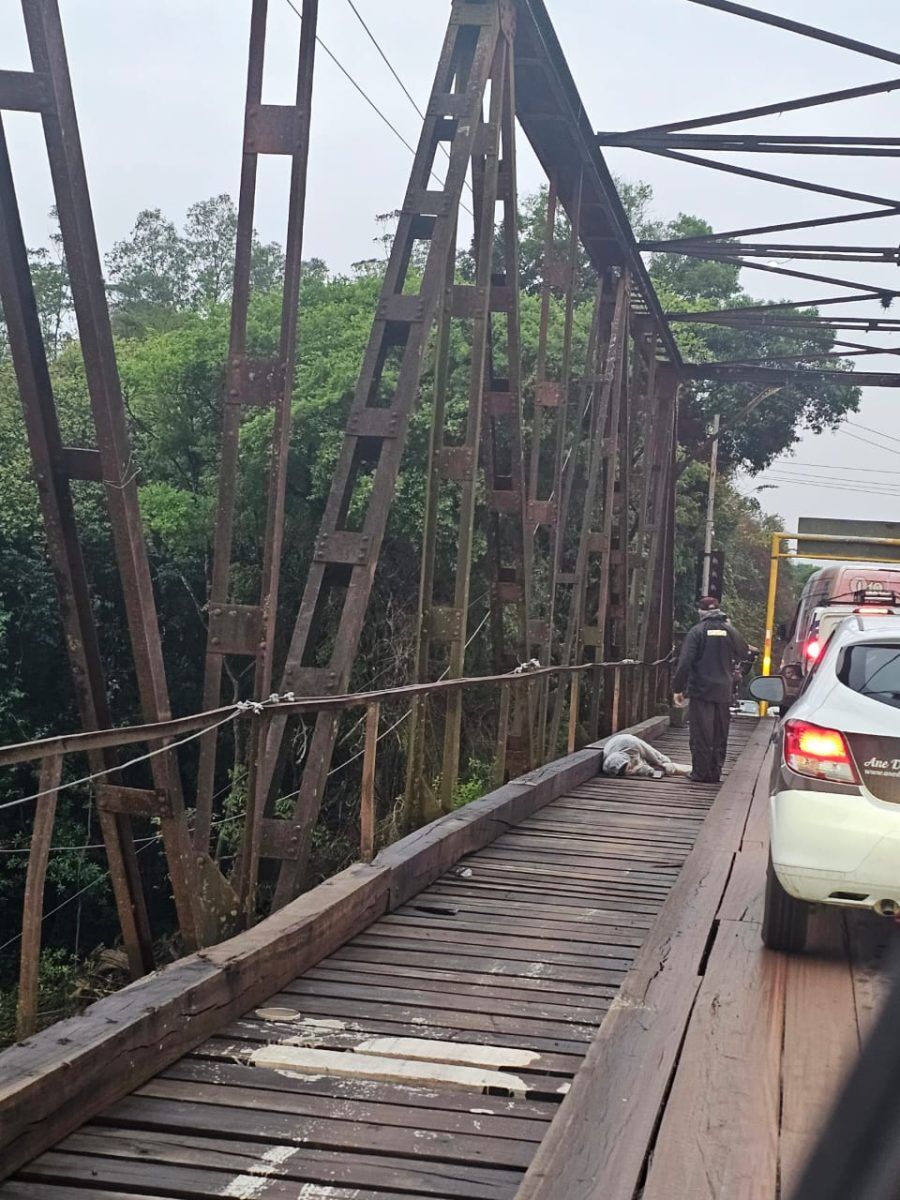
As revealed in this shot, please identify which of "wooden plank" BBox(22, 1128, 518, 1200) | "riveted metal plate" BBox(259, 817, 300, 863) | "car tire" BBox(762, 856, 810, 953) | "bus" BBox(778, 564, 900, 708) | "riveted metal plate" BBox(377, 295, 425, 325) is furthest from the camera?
"bus" BBox(778, 564, 900, 708)

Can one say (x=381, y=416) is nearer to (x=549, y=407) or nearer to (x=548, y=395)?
(x=548, y=395)

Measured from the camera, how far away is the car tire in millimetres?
Result: 5883

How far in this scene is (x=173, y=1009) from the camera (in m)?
4.39

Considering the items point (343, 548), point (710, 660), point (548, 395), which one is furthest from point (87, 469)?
point (710, 660)

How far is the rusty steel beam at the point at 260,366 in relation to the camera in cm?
676

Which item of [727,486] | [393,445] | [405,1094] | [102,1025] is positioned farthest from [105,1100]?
[727,486]

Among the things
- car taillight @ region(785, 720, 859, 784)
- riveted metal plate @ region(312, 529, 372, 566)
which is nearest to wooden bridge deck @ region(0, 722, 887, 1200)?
car taillight @ region(785, 720, 859, 784)

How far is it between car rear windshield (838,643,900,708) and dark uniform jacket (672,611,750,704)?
664 cm

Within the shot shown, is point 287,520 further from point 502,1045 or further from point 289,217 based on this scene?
point 502,1045

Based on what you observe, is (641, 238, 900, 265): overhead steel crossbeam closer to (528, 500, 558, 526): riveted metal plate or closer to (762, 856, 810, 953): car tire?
(528, 500, 558, 526): riveted metal plate

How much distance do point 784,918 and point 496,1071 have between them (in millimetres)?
1826

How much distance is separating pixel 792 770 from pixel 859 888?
53 centimetres

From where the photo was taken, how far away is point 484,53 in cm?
982

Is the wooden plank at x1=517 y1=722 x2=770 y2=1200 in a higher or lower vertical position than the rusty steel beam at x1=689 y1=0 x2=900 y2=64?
lower
